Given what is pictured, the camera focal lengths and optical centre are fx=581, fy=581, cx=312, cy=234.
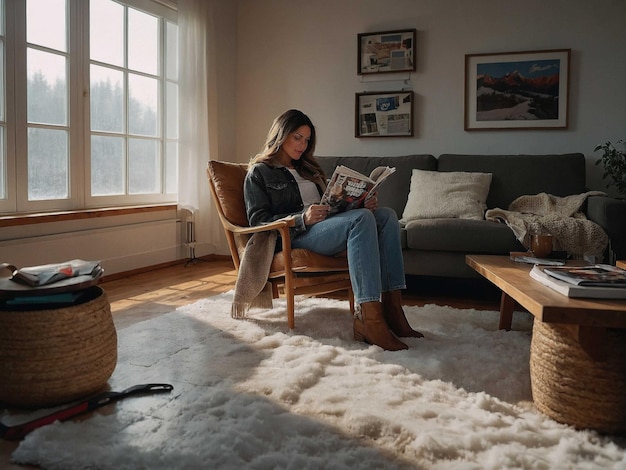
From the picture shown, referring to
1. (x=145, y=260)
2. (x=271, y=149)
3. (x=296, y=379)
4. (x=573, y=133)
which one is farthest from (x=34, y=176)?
(x=573, y=133)

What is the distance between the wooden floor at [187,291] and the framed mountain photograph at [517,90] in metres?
1.40

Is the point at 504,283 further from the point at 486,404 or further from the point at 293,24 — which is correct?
the point at 293,24

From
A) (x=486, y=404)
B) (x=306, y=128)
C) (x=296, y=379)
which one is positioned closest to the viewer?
(x=486, y=404)

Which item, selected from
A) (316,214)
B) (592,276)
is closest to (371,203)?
(316,214)

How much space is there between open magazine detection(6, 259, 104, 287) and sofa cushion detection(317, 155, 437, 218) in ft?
8.31

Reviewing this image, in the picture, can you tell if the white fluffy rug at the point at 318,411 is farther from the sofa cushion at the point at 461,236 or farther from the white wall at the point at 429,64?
the white wall at the point at 429,64

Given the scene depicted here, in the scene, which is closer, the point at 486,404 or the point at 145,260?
the point at 486,404

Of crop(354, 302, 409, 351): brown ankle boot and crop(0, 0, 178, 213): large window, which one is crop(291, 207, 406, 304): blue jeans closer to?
crop(354, 302, 409, 351): brown ankle boot

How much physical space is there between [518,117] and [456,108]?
46cm

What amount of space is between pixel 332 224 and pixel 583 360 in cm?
114

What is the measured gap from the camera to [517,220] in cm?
323

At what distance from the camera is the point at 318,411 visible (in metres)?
1.60

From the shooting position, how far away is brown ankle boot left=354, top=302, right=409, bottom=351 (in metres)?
2.21

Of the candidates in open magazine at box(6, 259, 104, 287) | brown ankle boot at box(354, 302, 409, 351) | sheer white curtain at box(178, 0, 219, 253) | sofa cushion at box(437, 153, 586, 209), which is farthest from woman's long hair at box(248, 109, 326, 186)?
sheer white curtain at box(178, 0, 219, 253)
